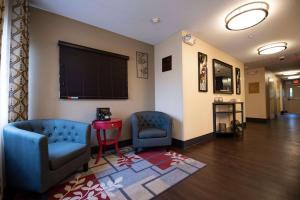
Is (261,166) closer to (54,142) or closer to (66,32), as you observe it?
(54,142)

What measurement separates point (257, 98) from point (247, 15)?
5898 mm

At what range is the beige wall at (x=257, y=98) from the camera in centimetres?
649

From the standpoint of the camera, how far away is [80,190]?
5.36 feet

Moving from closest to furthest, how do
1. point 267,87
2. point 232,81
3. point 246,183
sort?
point 246,183, point 232,81, point 267,87

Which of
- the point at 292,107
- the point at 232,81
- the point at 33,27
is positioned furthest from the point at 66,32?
the point at 292,107

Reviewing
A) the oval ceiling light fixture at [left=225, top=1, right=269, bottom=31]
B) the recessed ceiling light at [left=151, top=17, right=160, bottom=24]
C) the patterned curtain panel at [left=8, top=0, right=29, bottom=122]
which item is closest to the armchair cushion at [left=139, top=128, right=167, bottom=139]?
the patterned curtain panel at [left=8, top=0, right=29, bottom=122]

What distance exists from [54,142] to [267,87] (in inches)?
343

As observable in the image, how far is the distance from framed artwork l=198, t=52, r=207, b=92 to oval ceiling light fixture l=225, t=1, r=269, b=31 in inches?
38.7

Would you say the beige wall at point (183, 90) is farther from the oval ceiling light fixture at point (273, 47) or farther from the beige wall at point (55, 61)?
the oval ceiling light fixture at point (273, 47)

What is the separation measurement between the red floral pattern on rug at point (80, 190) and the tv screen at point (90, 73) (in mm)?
1423

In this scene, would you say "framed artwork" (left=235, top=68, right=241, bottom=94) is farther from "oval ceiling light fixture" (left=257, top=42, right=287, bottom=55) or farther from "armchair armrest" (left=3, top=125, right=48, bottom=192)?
"armchair armrest" (left=3, top=125, right=48, bottom=192)

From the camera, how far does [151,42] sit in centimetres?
369

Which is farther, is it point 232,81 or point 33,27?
point 232,81

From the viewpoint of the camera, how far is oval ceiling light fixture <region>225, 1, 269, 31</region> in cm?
217
